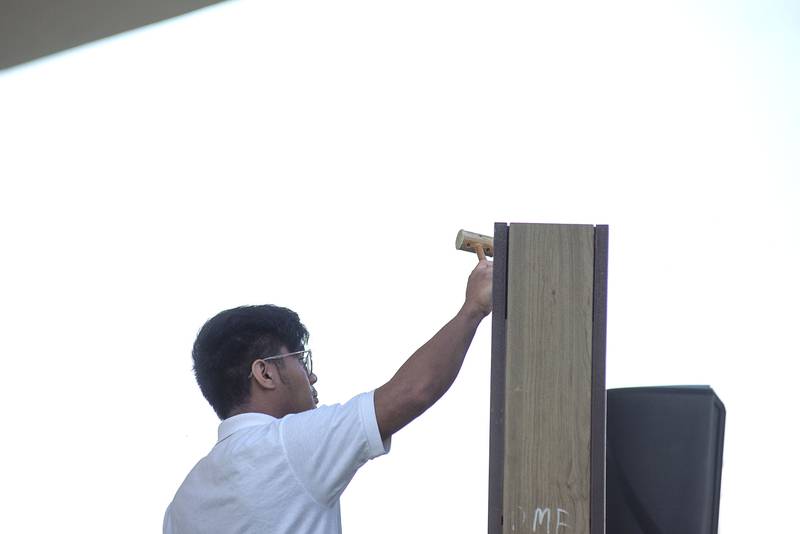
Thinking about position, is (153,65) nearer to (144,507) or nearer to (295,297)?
(295,297)

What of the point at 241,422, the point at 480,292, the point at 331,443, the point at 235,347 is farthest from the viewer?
the point at 235,347

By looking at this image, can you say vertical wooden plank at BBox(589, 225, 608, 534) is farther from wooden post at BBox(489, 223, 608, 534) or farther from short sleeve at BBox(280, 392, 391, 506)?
short sleeve at BBox(280, 392, 391, 506)

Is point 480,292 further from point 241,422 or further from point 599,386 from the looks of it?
point 241,422

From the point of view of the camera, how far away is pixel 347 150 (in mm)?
3309

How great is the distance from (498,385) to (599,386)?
128 mm

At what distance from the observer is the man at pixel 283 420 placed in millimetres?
1479

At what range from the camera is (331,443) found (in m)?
1.56

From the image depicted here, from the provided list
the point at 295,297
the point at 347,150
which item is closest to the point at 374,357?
the point at 295,297

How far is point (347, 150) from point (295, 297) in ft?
1.67

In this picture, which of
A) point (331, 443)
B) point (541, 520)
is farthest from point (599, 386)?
point (331, 443)

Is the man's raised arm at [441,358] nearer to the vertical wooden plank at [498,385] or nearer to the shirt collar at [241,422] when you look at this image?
the vertical wooden plank at [498,385]

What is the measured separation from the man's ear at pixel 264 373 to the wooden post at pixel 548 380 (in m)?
0.62

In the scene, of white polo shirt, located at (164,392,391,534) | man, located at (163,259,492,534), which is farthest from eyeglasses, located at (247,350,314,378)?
Answer: white polo shirt, located at (164,392,391,534)

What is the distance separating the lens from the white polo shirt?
1.55 m
